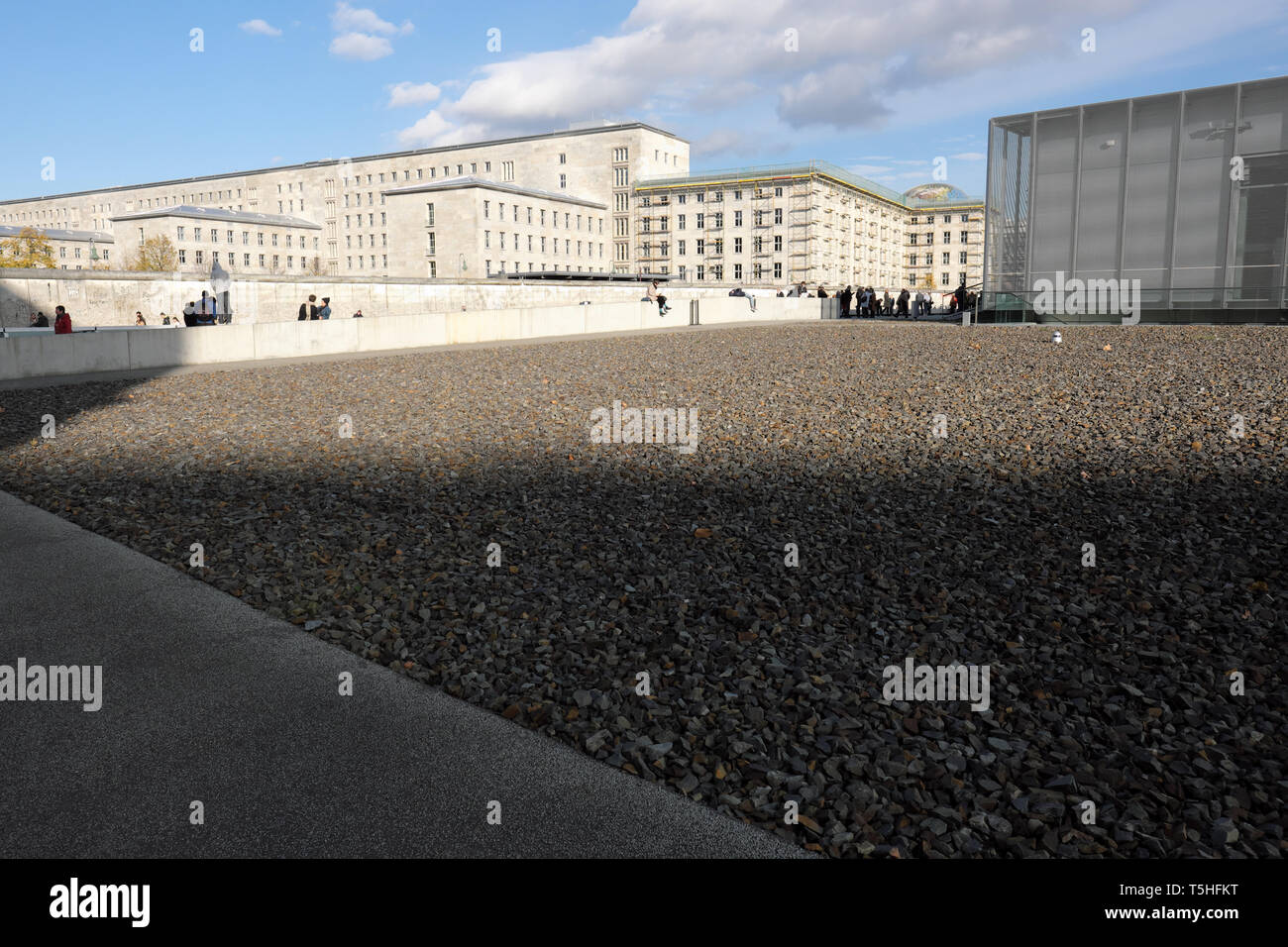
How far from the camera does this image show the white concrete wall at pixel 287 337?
22.0 meters

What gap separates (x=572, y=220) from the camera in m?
120

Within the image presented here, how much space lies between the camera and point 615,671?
5188 millimetres

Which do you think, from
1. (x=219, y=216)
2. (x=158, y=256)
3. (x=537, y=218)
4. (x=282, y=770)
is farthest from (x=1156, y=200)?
(x=219, y=216)

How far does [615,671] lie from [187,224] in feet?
401

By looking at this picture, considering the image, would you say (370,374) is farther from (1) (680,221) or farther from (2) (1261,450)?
(1) (680,221)

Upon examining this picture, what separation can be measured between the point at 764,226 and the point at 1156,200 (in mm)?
88823

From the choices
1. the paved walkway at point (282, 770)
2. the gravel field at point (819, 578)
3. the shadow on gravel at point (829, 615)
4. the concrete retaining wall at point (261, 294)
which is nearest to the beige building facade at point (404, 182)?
the concrete retaining wall at point (261, 294)

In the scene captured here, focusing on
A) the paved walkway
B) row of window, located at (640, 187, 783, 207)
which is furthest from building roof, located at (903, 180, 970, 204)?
the paved walkway

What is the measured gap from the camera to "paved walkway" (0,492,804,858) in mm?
3547

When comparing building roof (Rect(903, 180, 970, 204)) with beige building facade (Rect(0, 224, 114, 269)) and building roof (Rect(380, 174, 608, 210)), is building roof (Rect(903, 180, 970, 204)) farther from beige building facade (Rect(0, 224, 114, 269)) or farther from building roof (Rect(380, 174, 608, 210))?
beige building facade (Rect(0, 224, 114, 269))

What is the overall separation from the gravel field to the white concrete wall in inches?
305

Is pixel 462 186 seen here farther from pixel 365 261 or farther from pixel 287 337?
pixel 287 337

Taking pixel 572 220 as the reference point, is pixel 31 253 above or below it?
below

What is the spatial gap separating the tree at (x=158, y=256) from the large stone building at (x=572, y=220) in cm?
238
